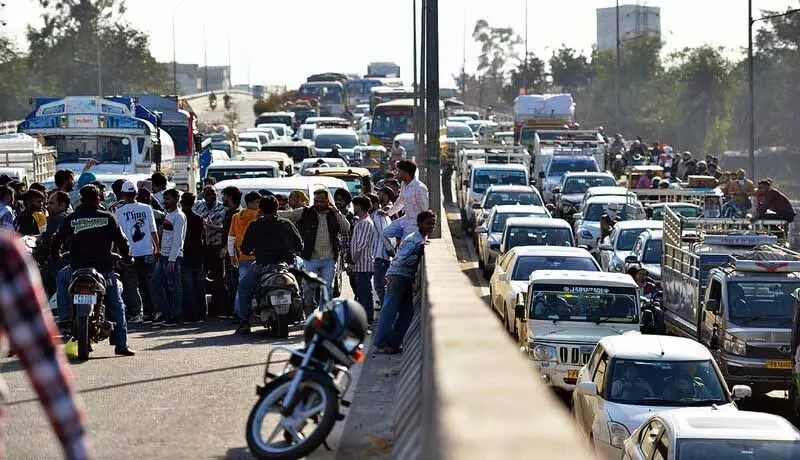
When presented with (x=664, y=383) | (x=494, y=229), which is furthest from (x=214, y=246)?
(x=494, y=229)

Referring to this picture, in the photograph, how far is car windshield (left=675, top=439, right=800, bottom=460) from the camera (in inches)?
456

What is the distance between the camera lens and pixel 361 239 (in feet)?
62.2

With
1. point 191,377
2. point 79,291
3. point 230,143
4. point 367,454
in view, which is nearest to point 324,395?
point 367,454

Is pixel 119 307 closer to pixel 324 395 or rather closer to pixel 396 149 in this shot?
pixel 324 395

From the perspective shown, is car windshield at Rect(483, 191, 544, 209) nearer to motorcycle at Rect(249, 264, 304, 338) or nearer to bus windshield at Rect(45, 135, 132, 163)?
bus windshield at Rect(45, 135, 132, 163)

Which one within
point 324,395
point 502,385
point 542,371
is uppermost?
point 502,385

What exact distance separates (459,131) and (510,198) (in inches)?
1498

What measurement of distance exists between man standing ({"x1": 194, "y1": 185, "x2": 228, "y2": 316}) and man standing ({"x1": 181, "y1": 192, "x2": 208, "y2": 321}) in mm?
265

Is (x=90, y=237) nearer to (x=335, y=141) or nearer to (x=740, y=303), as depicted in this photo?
(x=740, y=303)

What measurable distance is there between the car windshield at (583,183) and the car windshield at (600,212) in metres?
7.16

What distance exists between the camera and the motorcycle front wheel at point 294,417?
9.90 m

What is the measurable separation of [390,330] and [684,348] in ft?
8.72

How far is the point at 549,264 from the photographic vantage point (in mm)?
23219

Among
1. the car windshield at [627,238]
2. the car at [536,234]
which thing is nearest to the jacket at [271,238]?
the car at [536,234]
